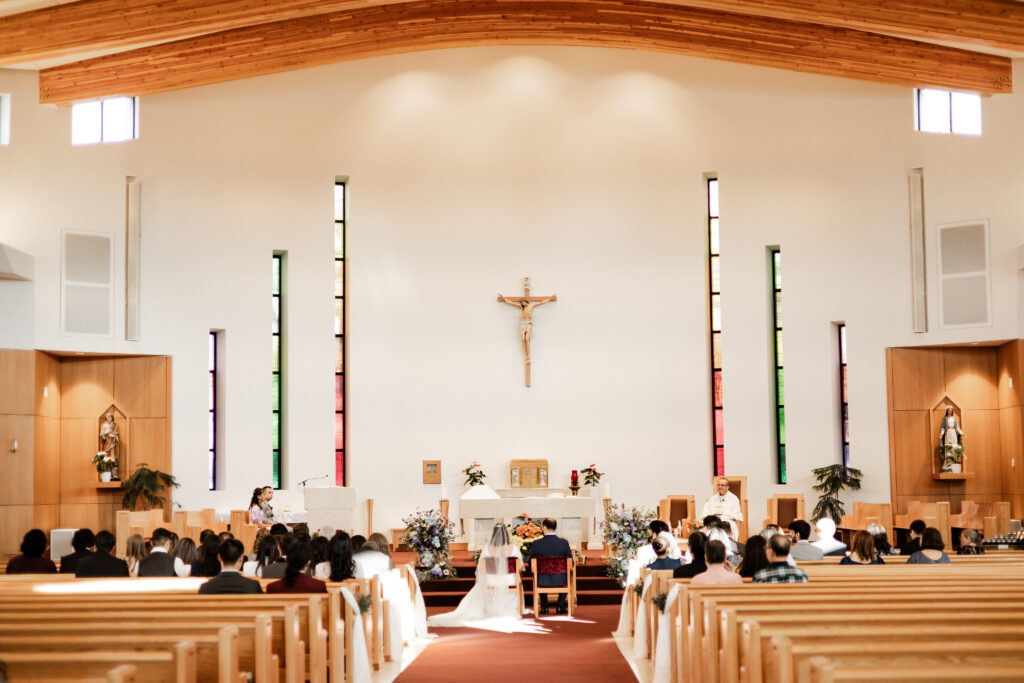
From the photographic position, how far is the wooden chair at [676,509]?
14727mm

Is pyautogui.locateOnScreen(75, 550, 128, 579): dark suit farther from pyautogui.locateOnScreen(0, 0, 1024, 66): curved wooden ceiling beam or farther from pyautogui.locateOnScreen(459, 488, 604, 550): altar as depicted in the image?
pyautogui.locateOnScreen(0, 0, 1024, 66): curved wooden ceiling beam

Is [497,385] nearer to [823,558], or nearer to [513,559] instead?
[513,559]

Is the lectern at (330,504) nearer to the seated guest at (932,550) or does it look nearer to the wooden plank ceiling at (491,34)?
the wooden plank ceiling at (491,34)

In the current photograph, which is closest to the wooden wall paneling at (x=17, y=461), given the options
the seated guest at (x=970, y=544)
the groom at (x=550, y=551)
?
the groom at (x=550, y=551)

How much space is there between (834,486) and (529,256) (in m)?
5.19

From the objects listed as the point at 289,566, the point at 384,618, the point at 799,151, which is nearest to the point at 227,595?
the point at 289,566

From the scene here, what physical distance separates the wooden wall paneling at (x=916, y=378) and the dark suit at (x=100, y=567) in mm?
10515

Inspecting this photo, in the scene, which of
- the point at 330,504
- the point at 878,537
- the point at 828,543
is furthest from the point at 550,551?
the point at 330,504

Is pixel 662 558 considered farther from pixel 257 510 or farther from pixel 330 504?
pixel 257 510

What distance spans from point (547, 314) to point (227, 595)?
1058cm

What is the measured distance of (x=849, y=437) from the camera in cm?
1502

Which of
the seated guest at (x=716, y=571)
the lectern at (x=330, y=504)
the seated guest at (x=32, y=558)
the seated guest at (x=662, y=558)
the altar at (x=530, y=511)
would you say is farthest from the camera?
the altar at (x=530, y=511)

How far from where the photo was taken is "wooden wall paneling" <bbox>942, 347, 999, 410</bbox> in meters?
14.7

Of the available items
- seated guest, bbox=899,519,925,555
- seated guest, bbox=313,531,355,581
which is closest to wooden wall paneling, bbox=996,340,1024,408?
seated guest, bbox=899,519,925,555
